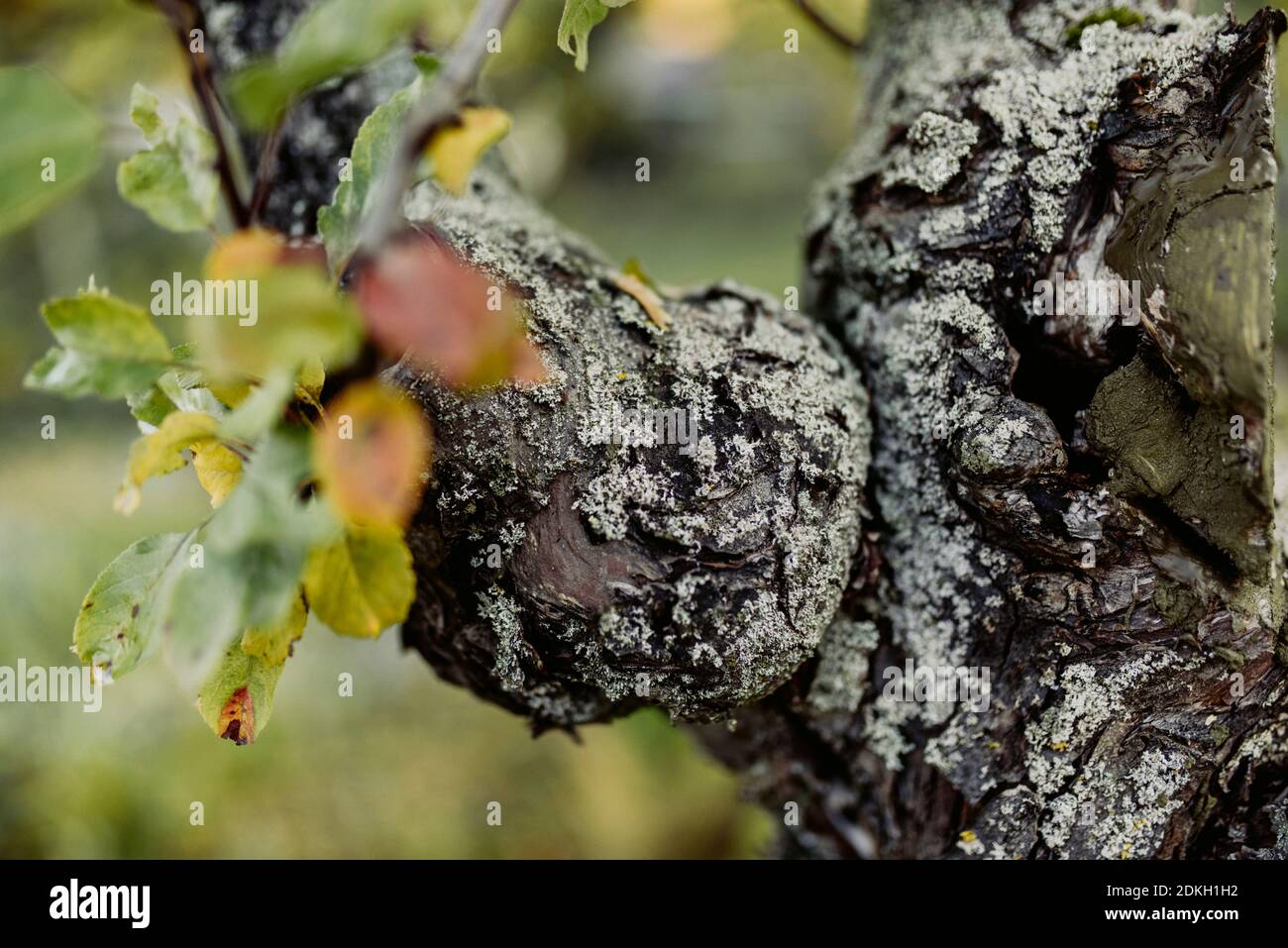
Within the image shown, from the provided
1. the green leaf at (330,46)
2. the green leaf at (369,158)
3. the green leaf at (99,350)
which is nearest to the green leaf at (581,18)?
the green leaf at (369,158)

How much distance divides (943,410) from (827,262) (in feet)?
0.68

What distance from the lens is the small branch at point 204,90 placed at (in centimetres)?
61

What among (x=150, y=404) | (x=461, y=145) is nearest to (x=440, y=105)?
(x=461, y=145)

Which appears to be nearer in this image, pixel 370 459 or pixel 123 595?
pixel 370 459

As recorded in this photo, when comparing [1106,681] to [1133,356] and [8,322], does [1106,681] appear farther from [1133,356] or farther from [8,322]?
[8,322]

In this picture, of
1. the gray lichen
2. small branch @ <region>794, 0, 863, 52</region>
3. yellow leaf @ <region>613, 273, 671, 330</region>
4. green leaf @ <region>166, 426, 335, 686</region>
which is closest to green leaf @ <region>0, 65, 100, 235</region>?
green leaf @ <region>166, 426, 335, 686</region>

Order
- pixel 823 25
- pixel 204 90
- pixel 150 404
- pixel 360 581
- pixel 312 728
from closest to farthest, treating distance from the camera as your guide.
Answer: pixel 360 581 → pixel 150 404 → pixel 204 90 → pixel 823 25 → pixel 312 728

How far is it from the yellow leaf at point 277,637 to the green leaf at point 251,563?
0.37 ft

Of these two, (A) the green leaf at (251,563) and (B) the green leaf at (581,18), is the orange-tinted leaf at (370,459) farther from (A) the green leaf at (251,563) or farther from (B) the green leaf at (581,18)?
(B) the green leaf at (581,18)

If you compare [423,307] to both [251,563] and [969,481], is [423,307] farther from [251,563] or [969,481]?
[969,481]

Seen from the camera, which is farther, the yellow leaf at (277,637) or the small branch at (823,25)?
the small branch at (823,25)

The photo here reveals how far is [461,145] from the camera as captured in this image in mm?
402

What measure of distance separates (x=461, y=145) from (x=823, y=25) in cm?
75
